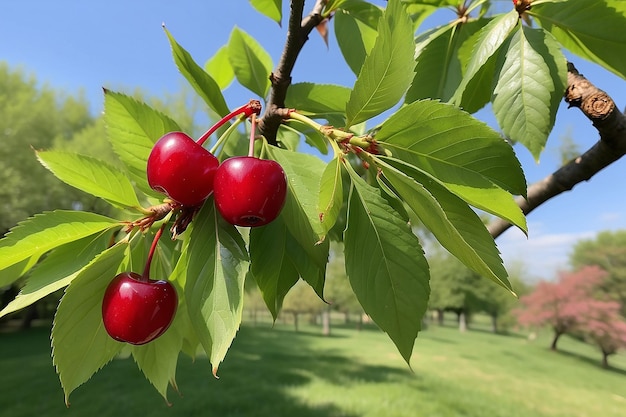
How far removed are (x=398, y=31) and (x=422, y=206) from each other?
210mm

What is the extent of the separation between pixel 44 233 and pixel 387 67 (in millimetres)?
513

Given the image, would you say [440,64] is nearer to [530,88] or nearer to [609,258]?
[530,88]

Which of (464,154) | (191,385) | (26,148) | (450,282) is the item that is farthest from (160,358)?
(450,282)

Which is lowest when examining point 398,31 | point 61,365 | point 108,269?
point 61,365

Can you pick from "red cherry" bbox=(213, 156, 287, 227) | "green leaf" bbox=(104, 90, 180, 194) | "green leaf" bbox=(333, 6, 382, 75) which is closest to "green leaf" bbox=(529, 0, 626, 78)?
"green leaf" bbox=(333, 6, 382, 75)

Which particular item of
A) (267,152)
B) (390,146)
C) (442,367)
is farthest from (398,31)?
(442,367)

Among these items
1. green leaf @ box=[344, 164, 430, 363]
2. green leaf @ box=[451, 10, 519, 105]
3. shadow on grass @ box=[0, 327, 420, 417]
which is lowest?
shadow on grass @ box=[0, 327, 420, 417]

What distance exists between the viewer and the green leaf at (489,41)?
0.65 metres

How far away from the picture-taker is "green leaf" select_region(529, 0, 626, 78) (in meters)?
0.65

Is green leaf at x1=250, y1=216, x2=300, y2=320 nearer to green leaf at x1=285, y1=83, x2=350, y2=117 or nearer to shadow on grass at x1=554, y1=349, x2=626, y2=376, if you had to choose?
green leaf at x1=285, y1=83, x2=350, y2=117

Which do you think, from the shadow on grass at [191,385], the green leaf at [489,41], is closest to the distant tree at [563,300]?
the shadow on grass at [191,385]

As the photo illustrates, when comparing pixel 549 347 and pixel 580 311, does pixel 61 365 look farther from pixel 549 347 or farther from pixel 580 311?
pixel 549 347

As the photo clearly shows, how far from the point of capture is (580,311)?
59.4 feet

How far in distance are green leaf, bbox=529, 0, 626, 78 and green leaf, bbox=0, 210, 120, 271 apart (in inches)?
30.9
